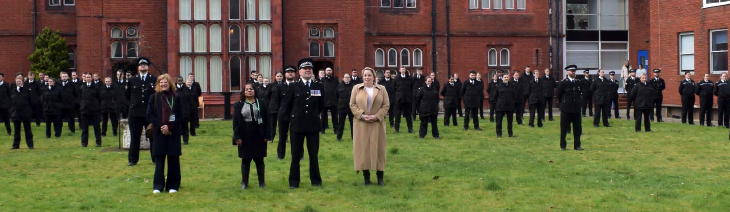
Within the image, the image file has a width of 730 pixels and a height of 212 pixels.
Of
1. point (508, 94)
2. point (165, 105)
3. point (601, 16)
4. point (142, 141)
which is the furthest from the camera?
point (601, 16)

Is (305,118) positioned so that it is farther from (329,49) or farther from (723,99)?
(329,49)

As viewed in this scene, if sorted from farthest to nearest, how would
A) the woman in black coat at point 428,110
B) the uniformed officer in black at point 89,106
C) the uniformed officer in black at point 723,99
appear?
1. the uniformed officer in black at point 723,99
2. the woman in black coat at point 428,110
3. the uniformed officer in black at point 89,106

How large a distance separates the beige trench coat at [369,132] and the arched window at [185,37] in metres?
20.8

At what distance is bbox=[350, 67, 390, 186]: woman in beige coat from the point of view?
41.2 ft

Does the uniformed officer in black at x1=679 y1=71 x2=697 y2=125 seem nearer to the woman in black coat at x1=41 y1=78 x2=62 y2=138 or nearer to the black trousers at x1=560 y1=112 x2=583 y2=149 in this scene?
the black trousers at x1=560 y1=112 x2=583 y2=149

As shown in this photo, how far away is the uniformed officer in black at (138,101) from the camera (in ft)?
49.8

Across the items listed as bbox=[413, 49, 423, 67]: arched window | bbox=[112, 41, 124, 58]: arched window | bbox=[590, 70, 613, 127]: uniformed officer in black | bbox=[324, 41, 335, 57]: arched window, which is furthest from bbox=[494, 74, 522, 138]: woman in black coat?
bbox=[112, 41, 124, 58]: arched window

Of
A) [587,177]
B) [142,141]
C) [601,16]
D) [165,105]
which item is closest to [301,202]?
[165,105]

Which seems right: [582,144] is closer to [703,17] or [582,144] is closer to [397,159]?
[397,159]

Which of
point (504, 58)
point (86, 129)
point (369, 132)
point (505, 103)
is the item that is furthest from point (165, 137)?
point (504, 58)

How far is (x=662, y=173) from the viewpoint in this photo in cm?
1381

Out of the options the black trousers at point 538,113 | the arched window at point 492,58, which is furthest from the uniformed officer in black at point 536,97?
the arched window at point 492,58

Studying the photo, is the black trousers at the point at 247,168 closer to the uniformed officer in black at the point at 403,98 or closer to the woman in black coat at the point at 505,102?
the woman in black coat at the point at 505,102

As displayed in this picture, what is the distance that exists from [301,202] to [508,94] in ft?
39.0
